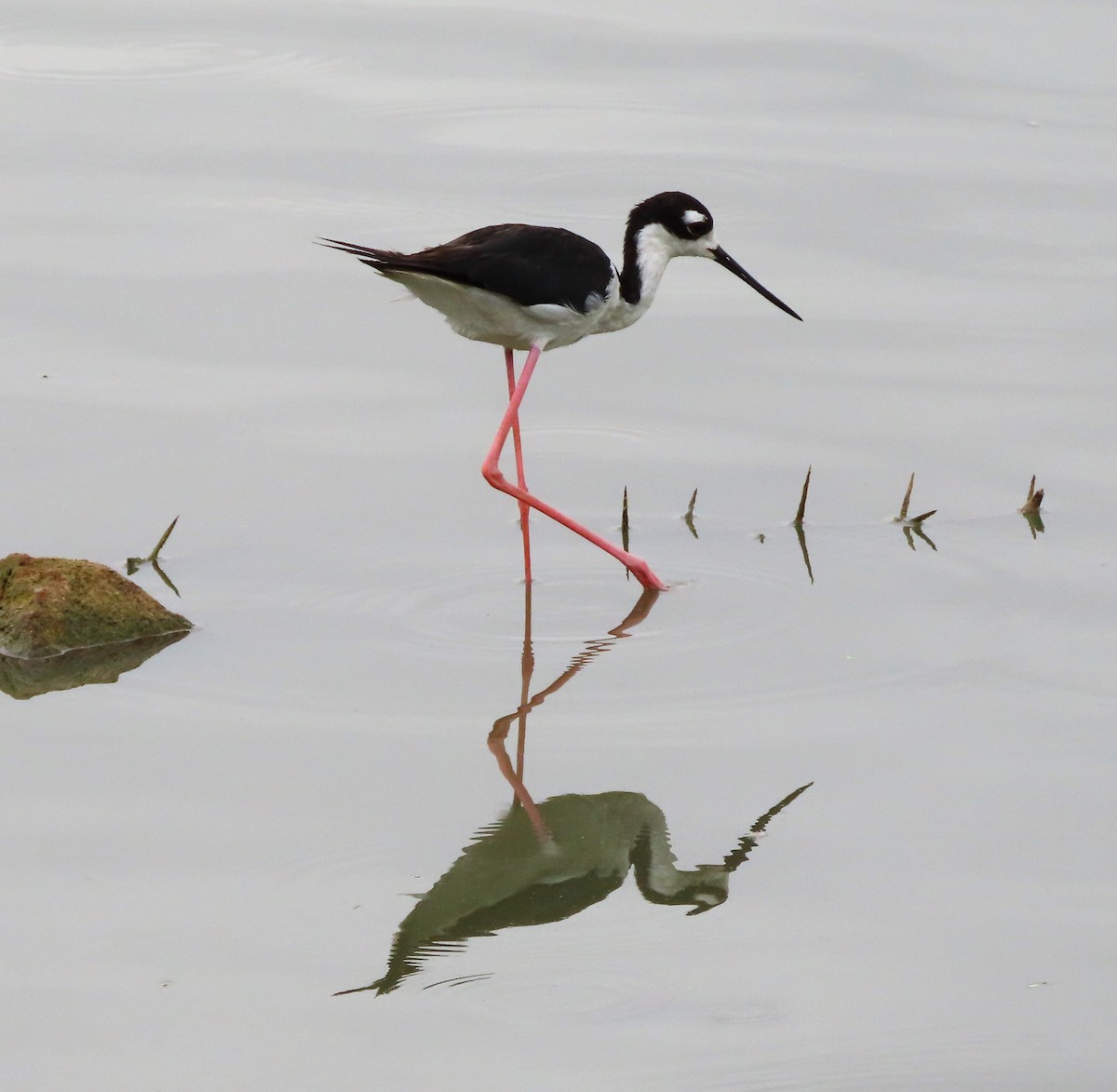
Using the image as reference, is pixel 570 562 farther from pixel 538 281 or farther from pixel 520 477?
pixel 538 281

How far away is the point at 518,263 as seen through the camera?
648 cm

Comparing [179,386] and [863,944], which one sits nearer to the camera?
[863,944]

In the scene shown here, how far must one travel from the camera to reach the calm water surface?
13.0 feet

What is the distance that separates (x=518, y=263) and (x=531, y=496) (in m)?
0.78

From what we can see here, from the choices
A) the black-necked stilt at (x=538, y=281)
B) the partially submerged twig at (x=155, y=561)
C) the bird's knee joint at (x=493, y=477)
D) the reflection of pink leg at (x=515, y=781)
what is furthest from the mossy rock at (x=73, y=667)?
the bird's knee joint at (x=493, y=477)

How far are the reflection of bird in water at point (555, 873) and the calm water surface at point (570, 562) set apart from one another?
0.04ft

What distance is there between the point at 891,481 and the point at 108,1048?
4.20 meters

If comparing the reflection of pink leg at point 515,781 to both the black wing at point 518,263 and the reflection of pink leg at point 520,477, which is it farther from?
the black wing at point 518,263

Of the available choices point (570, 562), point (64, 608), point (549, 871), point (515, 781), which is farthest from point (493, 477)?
point (549, 871)

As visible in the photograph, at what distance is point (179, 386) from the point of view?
7762 mm

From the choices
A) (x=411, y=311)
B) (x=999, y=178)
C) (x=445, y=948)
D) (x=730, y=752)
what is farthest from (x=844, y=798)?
(x=999, y=178)

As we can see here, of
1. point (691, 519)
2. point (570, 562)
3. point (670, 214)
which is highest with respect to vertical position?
point (670, 214)

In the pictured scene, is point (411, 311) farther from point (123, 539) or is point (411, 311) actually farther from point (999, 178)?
point (999, 178)

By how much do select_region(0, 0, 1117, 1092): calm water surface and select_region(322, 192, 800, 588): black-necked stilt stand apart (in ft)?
1.05
